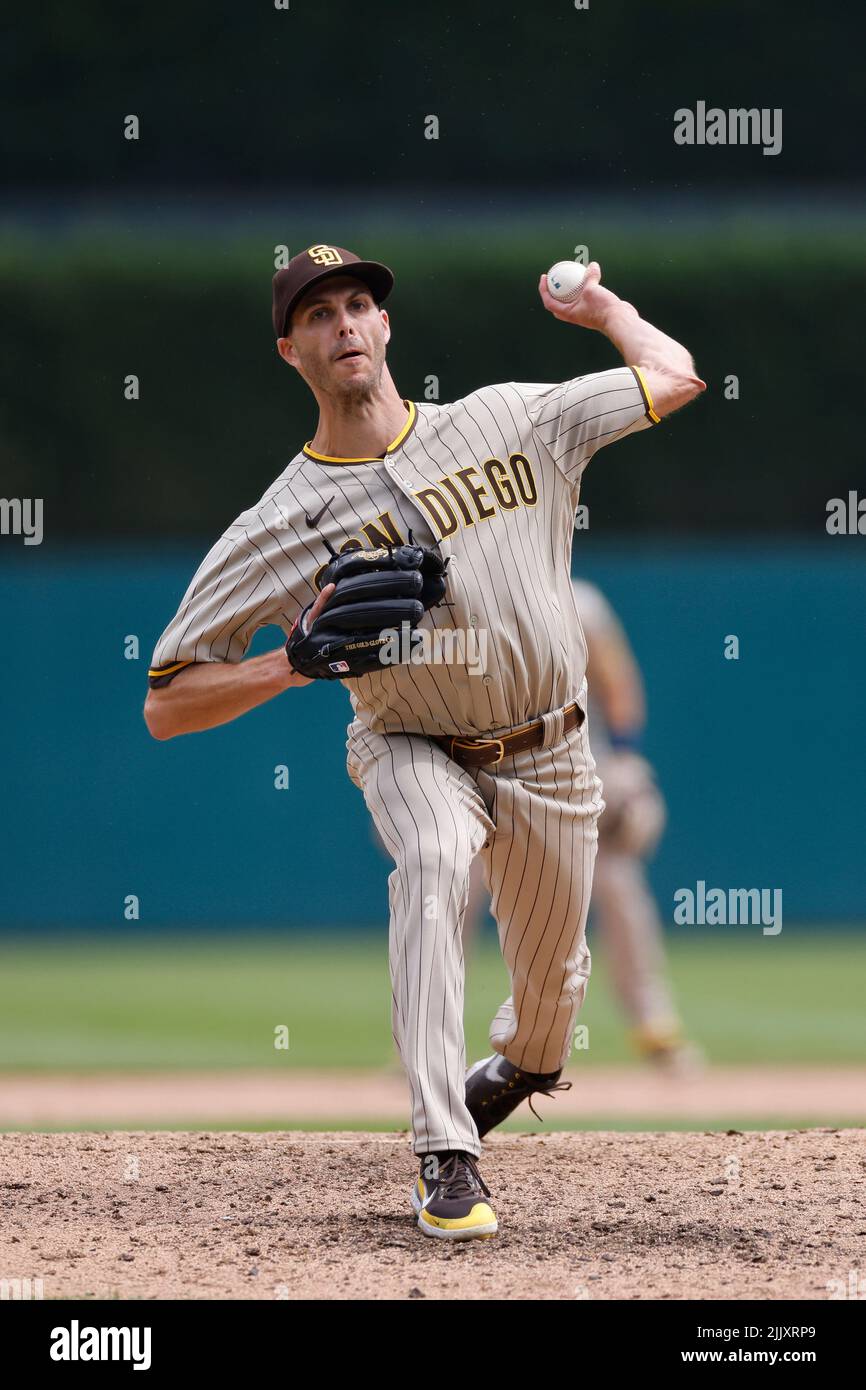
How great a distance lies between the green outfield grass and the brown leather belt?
3.26m

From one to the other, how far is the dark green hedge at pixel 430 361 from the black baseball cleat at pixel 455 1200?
25.7 feet

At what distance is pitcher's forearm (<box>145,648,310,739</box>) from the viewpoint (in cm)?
285

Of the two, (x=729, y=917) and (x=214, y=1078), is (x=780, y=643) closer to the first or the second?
(x=729, y=917)

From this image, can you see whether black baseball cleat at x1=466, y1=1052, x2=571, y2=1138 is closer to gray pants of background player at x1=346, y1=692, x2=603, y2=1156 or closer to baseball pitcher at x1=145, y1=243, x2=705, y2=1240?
gray pants of background player at x1=346, y1=692, x2=603, y2=1156

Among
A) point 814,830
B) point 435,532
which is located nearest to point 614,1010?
point 814,830

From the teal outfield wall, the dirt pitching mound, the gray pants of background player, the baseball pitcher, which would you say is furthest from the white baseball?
the teal outfield wall

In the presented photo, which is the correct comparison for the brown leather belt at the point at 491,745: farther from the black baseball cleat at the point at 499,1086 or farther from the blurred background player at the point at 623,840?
the blurred background player at the point at 623,840

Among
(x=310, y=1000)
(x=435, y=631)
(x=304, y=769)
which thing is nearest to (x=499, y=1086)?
(x=435, y=631)

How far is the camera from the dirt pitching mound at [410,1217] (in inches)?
99.6

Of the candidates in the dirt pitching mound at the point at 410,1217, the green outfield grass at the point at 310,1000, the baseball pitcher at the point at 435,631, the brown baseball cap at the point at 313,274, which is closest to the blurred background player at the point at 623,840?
the green outfield grass at the point at 310,1000

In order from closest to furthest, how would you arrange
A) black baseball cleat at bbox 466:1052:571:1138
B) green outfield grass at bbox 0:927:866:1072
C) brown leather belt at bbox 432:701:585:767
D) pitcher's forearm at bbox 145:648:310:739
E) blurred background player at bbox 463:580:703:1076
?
pitcher's forearm at bbox 145:648:310:739, brown leather belt at bbox 432:701:585:767, black baseball cleat at bbox 466:1052:571:1138, blurred background player at bbox 463:580:703:1076, green outfield grass at bbox 0:927:866:1072

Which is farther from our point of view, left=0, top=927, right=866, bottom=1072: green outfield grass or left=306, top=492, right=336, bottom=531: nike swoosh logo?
left=0, top=927, right=866, bottom=1072: green outfield grass

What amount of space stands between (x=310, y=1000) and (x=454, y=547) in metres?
5.09

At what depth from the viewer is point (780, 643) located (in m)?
9.43
